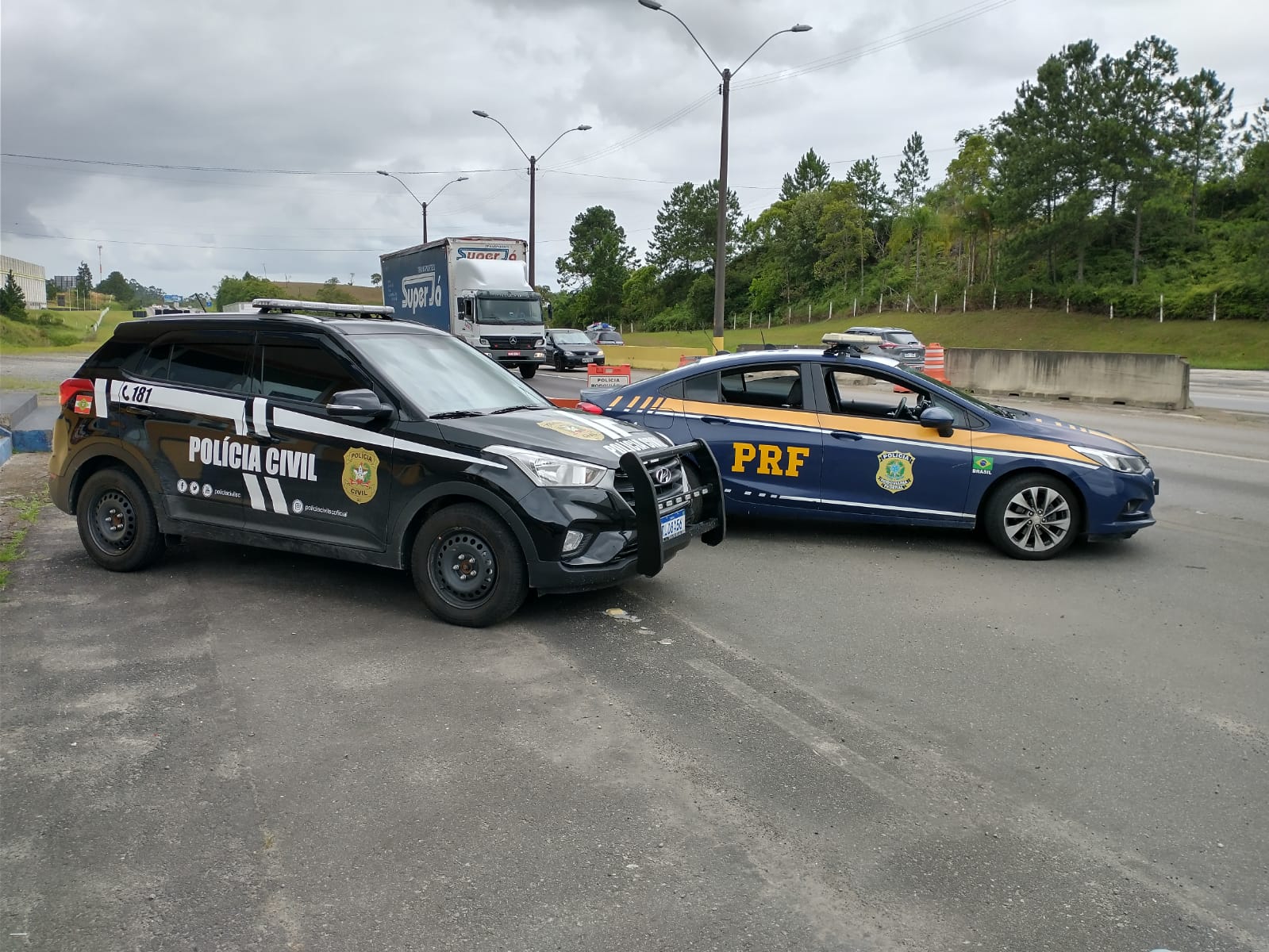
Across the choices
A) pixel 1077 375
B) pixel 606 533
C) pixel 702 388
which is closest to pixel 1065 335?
pixel 1077 375

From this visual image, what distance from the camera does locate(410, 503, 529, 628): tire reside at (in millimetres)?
5617

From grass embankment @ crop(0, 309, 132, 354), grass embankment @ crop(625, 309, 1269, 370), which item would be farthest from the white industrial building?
grass embankment @ crop(625, 309, 1269, 370)

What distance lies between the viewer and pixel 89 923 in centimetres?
298

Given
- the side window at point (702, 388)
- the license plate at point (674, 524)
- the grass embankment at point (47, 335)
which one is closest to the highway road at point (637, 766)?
the license plate at point (674, 524)

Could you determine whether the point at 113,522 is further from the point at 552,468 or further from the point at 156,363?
the point at 552,468

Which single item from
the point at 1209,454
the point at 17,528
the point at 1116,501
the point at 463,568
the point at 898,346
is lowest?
the point at 17,528

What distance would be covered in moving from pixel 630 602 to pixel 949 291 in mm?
65545

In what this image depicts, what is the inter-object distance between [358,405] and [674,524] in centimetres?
196

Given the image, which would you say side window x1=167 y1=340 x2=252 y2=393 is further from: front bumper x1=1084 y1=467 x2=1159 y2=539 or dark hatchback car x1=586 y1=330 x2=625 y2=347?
dark hatchback car x1=586 y1=330 x2=625 y2=347

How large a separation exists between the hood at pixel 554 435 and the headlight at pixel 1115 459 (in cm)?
340

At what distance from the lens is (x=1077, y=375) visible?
72.2 ft

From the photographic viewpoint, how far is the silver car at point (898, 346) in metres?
34.4

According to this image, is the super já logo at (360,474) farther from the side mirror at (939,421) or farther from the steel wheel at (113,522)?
the side mirror at (939,421)

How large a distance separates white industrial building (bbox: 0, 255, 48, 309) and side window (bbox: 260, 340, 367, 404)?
306 ft
